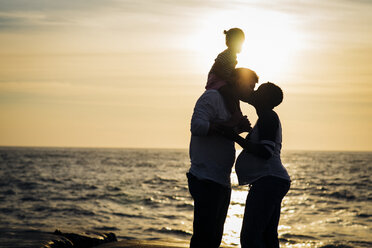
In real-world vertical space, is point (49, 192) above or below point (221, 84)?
below

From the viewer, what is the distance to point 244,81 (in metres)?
4.95

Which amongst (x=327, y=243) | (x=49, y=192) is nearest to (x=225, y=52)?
(x=327, y=243)

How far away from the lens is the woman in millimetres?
4801

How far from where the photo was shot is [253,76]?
500 centimetres

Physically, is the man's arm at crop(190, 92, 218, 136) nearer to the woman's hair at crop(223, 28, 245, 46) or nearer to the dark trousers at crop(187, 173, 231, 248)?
the dark trousers at crop(187, 173, 231, 248)

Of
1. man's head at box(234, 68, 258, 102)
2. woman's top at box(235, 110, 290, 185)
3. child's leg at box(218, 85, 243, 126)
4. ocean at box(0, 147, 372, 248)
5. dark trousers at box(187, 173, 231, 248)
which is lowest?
ocean at box(0, 147, 372, 248)

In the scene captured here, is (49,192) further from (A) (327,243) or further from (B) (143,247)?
(B) (143,247)

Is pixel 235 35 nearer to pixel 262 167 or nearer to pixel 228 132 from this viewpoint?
pixel 228 132

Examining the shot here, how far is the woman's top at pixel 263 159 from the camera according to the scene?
190 inches

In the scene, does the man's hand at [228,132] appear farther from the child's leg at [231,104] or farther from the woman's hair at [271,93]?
the woman's hair at [271,93]

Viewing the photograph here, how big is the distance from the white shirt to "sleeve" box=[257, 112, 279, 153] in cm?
31

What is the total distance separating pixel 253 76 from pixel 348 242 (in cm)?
1169

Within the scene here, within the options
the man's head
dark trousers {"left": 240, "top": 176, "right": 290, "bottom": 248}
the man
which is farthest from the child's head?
dark trousers {"left": 240, "top": 176, "right": 290, "bottom": 248}

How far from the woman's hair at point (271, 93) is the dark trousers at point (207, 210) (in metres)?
0.90
